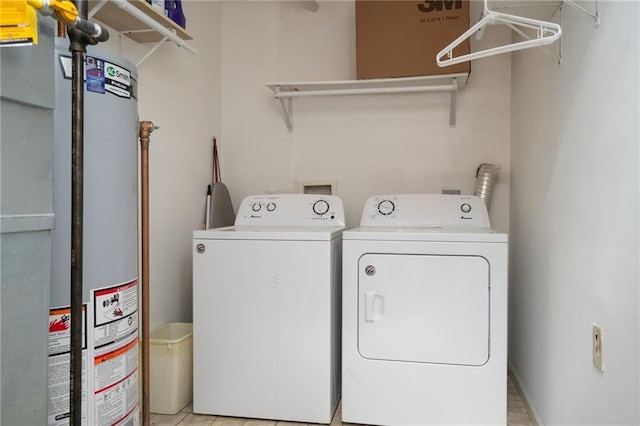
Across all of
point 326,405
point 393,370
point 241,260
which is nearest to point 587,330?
point 393,370

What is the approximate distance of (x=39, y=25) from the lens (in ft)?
3.24

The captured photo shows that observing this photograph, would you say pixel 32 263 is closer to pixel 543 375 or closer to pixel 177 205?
pixel 177 205

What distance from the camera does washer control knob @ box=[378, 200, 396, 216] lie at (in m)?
2.49

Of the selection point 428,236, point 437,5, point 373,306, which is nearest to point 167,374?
point 373,306

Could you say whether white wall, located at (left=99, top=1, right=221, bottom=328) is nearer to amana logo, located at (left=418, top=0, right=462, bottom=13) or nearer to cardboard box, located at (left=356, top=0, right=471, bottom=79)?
cardboard box, located at (left=356, top=0, right=471, bottom=79)

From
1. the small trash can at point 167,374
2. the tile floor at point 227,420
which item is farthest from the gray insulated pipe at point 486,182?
the small trash can at point 167,374

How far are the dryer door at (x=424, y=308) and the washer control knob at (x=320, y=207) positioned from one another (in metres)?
0.57

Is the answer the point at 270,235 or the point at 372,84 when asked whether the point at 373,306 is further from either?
the point at 372,84

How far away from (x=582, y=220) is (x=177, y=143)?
2.02 m

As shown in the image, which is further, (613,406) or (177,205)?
(177,205)

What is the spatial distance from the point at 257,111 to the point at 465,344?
2025mm

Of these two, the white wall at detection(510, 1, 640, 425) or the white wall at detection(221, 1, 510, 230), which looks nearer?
the white wall at detection(510, 1, 640, 425)

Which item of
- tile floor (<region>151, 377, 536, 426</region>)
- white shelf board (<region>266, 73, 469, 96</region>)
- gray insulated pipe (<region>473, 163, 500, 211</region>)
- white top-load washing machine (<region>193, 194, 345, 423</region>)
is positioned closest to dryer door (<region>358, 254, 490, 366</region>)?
white top-load washing machine (<region>193, 194, 345, 423</region>)

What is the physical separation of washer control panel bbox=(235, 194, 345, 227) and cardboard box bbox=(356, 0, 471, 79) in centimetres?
81
